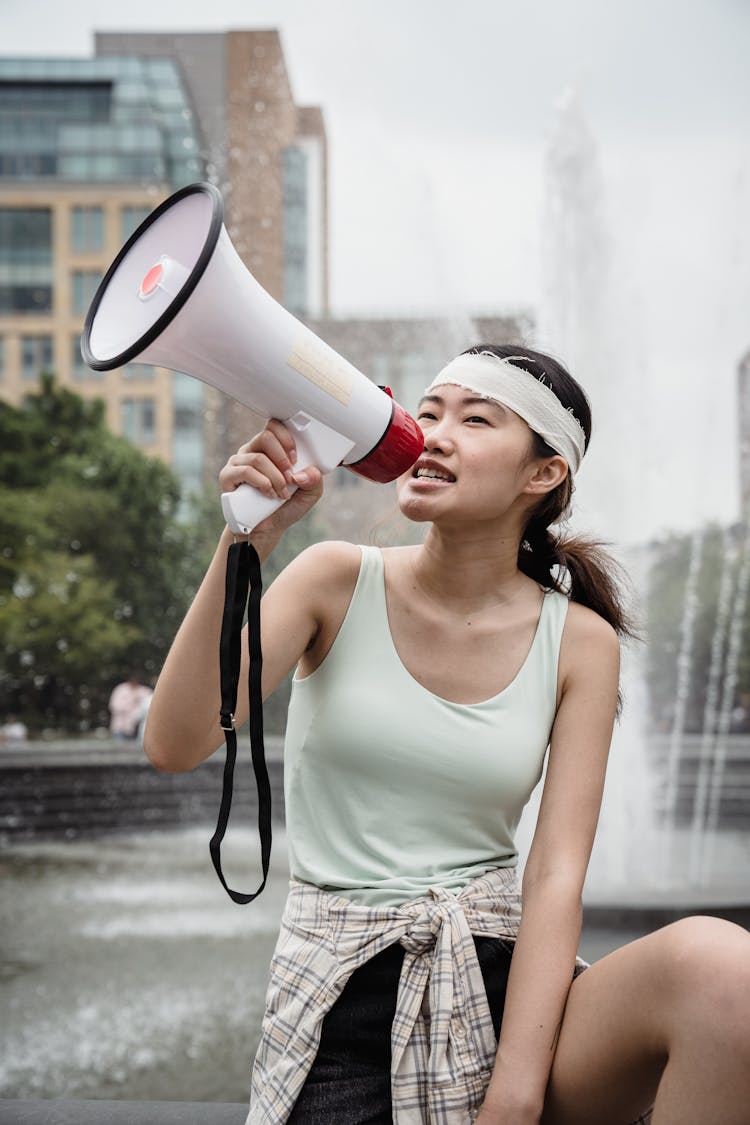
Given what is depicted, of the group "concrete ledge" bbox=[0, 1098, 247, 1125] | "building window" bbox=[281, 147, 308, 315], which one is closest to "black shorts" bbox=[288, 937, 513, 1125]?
"concrete ledge" bbox=[0, 1098, 247, 1125]

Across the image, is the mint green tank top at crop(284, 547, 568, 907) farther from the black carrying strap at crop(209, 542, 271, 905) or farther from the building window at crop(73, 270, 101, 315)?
the building window at crop(73, 270, 101, 315)

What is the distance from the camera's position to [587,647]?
5.66 ft

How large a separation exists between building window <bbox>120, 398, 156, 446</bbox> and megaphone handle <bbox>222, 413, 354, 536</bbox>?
39.7m

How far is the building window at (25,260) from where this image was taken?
4206 cm

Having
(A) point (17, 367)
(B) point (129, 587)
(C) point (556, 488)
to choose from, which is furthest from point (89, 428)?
(C) point (556, 488)

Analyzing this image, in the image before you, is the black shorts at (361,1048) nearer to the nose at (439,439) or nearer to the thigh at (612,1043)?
the thigh at (612,1043)

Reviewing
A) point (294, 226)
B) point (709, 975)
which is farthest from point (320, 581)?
point (294, 226)

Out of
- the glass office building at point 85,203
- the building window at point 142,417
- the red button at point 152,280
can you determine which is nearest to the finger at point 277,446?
the red button at point 152,280

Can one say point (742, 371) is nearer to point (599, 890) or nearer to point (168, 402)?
point (599, 890)

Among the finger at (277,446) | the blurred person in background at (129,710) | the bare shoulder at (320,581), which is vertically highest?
the finger at (277,446)

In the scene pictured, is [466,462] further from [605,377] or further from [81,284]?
[81,284]

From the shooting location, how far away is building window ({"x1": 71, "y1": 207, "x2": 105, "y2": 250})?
138 ft

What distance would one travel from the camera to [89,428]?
80.2 ft

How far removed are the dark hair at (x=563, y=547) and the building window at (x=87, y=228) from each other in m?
42.7
